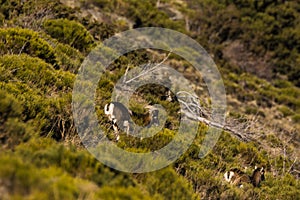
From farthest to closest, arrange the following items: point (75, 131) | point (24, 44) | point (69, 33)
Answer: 1. point (69, 33)
2. point (24, 44)
3. point (75, 131)

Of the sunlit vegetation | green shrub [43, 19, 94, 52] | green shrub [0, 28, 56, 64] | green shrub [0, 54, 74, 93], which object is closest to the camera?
the sunlit vegetation

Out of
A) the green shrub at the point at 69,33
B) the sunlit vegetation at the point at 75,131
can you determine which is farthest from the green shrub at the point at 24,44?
the green shrub at the point at 69,33

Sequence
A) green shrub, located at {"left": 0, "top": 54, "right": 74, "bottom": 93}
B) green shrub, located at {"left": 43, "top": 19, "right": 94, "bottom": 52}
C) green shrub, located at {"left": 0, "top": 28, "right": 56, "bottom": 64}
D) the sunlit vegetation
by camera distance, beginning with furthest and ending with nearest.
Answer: green shrub, located at {"left": 43, "top": 19, "right": 94, "bottom": 52}
green shrub, located at {"left": 0, "top": 28, "right": 56, "bottom": 64}
green shrub, located at {"left": 0, "top": 54, "right": 74, "bottom": 93}
the sunlit vegetation

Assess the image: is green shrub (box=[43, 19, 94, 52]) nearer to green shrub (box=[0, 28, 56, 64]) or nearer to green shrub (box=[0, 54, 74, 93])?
green shrub (box=[0, 28, 56, 64])

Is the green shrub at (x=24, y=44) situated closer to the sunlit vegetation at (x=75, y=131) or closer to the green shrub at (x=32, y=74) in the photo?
the sunlit vegetation at (x=75, y=131)

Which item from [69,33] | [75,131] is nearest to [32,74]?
[75,131]

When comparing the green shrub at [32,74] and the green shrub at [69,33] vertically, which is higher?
the green shrub at [32,74]

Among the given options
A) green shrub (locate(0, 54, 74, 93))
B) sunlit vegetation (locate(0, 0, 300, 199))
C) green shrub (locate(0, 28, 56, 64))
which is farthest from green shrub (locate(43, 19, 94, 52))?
green shrub (locate(0, 54, 74, 93))

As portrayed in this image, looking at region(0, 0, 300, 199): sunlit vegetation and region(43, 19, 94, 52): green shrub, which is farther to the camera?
region(43, 19, 94, 52): green shrub

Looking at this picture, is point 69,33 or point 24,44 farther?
point 69,33

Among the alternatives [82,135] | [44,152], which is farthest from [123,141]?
[44,152]

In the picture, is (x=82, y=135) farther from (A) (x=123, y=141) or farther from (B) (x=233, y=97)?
(B) (x=233, y=97)

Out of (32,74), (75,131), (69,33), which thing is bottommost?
(69,33)

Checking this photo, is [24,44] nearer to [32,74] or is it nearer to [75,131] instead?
[32,74]
